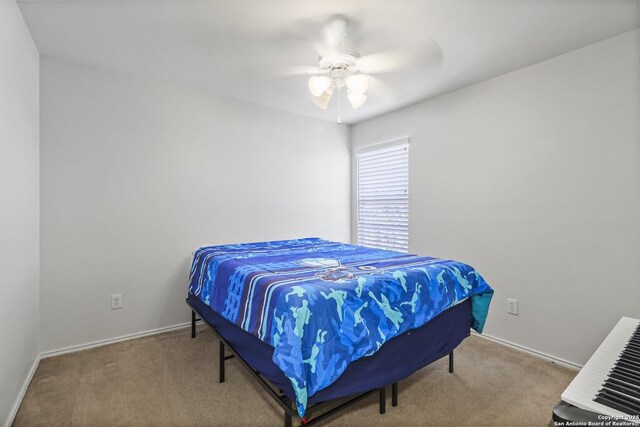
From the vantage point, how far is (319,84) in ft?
7.25

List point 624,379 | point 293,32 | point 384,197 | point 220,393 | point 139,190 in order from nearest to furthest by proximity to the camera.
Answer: point 624,379
point 220,393
point 293,32
point 139,190
point 384,197

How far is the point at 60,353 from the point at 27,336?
1.59 feet

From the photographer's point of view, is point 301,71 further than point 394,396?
Yes

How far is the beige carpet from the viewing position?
174cm

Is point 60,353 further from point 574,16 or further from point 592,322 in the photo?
point 574,16

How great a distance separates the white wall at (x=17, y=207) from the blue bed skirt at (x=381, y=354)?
108 centimetres

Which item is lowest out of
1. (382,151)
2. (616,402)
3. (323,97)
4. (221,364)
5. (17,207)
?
(221,364)

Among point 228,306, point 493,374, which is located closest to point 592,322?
point 493,374

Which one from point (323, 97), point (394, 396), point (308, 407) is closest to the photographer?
point (308, 407)

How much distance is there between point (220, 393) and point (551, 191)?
2.78m

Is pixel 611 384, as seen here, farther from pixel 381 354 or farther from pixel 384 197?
pixel 384 197

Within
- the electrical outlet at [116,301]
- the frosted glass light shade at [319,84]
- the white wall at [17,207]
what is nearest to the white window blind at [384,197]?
the frosted glass light shade at [319,84]

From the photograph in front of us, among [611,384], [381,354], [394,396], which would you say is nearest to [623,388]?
[611,384]

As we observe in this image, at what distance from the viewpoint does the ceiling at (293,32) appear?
1846 mm
